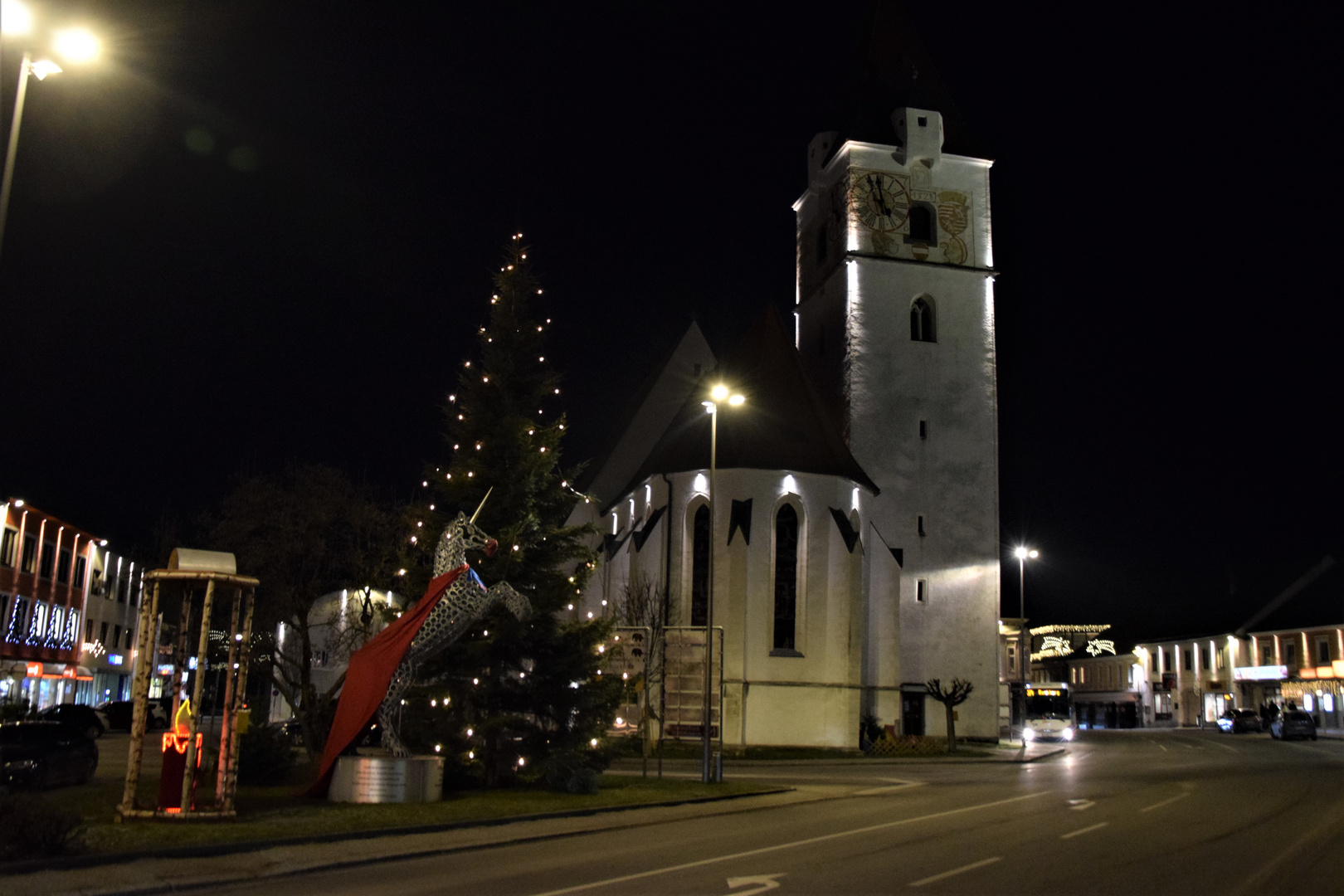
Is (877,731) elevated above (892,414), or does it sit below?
below

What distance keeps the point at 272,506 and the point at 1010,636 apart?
130 feet

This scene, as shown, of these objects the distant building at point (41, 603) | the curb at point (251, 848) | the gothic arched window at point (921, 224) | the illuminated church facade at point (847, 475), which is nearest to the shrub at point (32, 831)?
the curb at point (251, 848)

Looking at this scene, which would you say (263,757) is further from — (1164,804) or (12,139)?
(1164,804)

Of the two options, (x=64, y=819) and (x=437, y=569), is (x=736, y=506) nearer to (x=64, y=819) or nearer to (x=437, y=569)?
(x=437, y=569)

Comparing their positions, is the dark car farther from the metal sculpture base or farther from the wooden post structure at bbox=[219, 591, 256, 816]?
the metal sculpture base

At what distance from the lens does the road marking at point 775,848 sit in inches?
420

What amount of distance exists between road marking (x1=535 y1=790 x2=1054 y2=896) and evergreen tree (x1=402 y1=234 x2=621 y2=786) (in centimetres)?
570

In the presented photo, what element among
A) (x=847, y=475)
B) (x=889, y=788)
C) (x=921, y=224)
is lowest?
(x=889, y=788)

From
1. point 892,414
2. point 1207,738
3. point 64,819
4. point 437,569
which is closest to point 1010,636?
point 1207,738

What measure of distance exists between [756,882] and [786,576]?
1116 inches

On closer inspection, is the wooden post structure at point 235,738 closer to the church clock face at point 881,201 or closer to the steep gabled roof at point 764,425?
the steep gabled roof at point 764,425

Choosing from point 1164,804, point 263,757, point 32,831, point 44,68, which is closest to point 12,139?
point 44,68

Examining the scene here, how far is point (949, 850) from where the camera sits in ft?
43.7

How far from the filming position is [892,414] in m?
45.0
